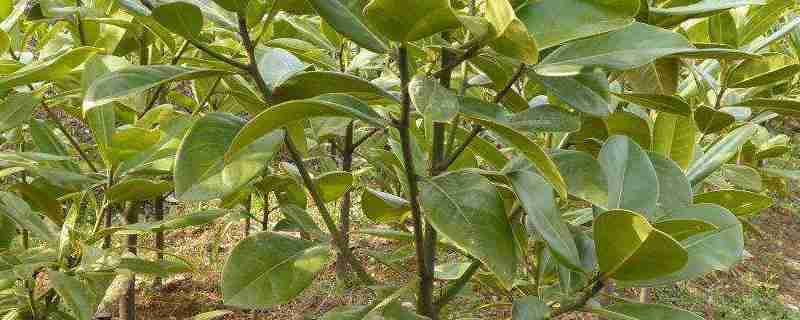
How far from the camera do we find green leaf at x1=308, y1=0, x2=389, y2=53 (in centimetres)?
59

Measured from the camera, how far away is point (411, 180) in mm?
670

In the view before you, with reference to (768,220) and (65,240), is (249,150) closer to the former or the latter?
(65,240)

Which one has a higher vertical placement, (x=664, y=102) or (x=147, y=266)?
(x=664, y=102)

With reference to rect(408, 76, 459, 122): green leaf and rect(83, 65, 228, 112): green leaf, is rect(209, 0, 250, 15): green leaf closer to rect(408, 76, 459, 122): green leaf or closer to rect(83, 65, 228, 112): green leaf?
rect(83, 65, 228, 112): green leaf

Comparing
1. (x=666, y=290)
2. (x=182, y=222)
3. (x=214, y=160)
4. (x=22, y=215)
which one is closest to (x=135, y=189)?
(x=182, y=222)

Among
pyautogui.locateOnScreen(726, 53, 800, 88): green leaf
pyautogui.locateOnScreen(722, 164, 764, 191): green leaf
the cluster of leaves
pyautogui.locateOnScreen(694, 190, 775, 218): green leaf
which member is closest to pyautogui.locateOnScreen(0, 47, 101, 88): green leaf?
the cluster of leaves

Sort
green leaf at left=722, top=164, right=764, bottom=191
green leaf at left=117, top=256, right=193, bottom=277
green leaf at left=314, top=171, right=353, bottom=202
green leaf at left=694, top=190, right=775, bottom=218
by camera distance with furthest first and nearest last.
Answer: green leaf at left=722, top=164, right=764, bottom=191 → green leaf at left=117, top=256, right=193, bottom=277 → green leaf at left=314, top=171, right=353, bottom=202 → green leaf at left=694, top=190, right=775, bottom=218

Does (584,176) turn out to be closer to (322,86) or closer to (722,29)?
(322,86)

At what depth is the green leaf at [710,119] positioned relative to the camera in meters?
1.02

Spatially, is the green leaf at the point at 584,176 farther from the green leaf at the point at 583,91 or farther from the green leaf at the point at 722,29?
the green leaf at the point at 722,29

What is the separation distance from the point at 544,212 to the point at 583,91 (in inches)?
5.3

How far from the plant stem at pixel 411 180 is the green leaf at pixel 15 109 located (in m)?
0.61

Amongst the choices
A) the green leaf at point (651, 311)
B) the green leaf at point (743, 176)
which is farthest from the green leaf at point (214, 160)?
the green leaf at point (743, 176)

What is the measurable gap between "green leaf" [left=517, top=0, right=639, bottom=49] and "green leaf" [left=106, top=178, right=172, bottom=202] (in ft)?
2.00
